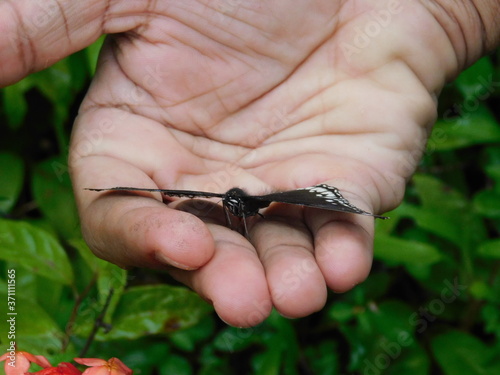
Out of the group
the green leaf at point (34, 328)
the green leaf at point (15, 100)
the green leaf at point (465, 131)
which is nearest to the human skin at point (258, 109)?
the green leaf at point (34, 328)

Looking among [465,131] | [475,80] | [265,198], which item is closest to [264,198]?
[265,198]

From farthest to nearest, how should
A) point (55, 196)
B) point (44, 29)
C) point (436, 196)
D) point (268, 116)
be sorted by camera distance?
point (55, 196)
point (436, 196)
point (268, 116)
point (44, 29)

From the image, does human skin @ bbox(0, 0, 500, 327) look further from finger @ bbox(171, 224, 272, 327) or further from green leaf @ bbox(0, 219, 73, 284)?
green leaf @ bbox(0, 219, 73, 284)

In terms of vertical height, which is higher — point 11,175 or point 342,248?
point 342,248

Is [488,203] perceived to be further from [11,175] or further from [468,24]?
[11,175]

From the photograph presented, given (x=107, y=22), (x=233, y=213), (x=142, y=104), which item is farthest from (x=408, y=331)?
(x=107, y=22)

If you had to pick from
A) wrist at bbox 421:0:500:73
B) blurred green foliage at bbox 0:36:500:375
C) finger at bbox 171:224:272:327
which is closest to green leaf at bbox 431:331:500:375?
blurred green foliage at bbox 0:36:500:375
